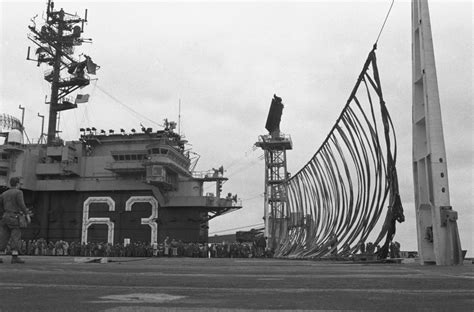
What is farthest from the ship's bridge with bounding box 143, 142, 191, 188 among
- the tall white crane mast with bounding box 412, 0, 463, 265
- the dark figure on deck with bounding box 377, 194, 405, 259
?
the tall white crane mast with bounding box 412, 0, 463, 265

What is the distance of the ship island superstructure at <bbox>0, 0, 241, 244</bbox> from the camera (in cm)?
4919

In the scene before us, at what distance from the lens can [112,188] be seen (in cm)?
5044

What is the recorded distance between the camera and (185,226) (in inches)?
1954

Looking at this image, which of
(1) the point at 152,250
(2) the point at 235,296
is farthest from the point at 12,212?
(1) the point at 152,250

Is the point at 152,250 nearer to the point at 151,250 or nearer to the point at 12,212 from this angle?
the point at 151,250

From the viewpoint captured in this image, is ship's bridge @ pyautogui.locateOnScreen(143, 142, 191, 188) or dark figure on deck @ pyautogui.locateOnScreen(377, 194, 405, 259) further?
ship's bridge @ pyautogui.locateOnScreen(143, 142, 191, 188)

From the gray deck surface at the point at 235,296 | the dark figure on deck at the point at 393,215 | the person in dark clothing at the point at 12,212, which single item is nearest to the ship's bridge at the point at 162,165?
the person in dark clothing at the point at 12,212

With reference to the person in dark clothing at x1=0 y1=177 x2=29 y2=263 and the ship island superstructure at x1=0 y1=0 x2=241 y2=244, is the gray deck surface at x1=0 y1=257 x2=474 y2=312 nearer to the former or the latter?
the person in dark clothing at x1=0 y1=177 x2=29 y2=263

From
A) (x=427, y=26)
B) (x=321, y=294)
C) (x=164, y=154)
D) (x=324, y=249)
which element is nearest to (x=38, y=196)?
(x=164, y=154)

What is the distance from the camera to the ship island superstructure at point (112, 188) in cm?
4919

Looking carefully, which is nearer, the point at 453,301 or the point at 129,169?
the point at 453,301

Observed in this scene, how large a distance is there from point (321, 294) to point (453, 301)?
49.0 inches

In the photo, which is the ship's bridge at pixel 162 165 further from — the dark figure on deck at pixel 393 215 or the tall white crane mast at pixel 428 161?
the tall white crane mast at pixel 428 161

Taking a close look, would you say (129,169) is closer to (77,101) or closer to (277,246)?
(77,101)
